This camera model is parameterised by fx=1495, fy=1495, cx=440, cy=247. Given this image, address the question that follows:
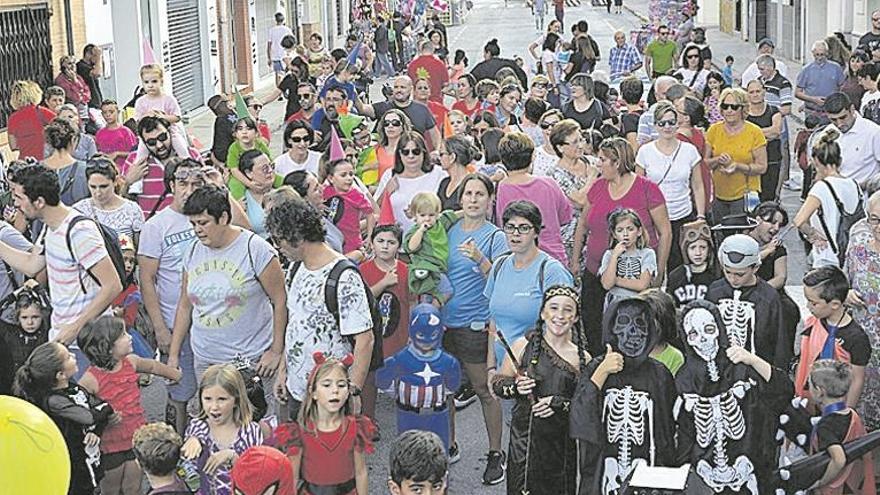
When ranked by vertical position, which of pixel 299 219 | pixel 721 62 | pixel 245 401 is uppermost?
pixel 299 219

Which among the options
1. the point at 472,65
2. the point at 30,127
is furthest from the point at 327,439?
the point at 472,65

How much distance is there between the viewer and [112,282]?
24.8 feet

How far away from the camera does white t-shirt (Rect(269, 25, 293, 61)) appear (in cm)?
3089

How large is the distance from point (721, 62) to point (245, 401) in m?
32.7

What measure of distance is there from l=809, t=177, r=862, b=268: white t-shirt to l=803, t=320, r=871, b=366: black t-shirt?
175 cm

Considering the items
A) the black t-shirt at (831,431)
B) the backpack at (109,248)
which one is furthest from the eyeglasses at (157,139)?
the black t-shirt at (831,431)

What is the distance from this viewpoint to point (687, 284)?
8.65 metres

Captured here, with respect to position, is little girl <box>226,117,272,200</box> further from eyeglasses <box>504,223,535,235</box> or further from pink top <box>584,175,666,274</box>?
eyeglasses <box>504,223,535,235</box>

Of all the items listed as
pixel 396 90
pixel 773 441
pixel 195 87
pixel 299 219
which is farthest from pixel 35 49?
pixel 773 441

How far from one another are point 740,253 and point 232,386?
2656 mm

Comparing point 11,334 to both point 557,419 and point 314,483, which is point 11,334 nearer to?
point 314,483

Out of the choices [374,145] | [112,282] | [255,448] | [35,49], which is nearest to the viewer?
[255,448]

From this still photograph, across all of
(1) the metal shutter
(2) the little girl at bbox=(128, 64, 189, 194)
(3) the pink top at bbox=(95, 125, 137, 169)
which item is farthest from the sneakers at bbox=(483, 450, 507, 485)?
(1) the metal shutter

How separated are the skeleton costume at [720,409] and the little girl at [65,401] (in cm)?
271
